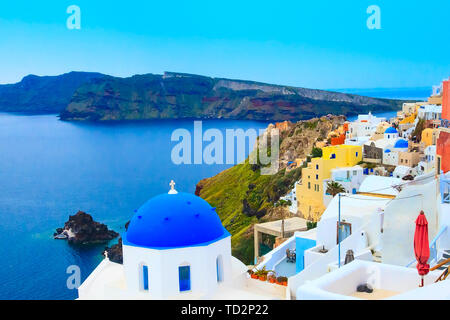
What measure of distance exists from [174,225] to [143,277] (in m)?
1.10

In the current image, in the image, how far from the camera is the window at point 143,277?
345 inches

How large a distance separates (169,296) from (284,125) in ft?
147

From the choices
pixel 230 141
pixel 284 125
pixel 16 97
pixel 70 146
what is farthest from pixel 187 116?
pixel 284 125

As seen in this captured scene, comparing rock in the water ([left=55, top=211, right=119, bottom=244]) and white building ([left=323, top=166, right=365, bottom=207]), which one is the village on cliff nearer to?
white building ([left=323, top=166, right=365, bottom=207])

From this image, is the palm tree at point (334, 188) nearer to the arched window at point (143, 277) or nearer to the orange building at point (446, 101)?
the orange building at point (446, 101)

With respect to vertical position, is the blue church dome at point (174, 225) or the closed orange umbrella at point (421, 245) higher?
the closed orange umbrella at point (421, 245)

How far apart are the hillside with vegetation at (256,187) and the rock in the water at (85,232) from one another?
9.34 metres

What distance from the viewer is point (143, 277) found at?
884 cm

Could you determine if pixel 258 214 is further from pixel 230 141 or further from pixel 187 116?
pixel 187 116

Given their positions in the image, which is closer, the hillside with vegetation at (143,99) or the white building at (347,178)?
the white building at (347,178)

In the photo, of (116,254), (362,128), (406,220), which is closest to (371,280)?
(406,220)

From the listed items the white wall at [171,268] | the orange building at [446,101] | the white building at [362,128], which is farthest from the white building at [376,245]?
the white building at [362,128]

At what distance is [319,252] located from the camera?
1377 centimetres

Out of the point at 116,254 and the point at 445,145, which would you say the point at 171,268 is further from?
the point at 116,254
